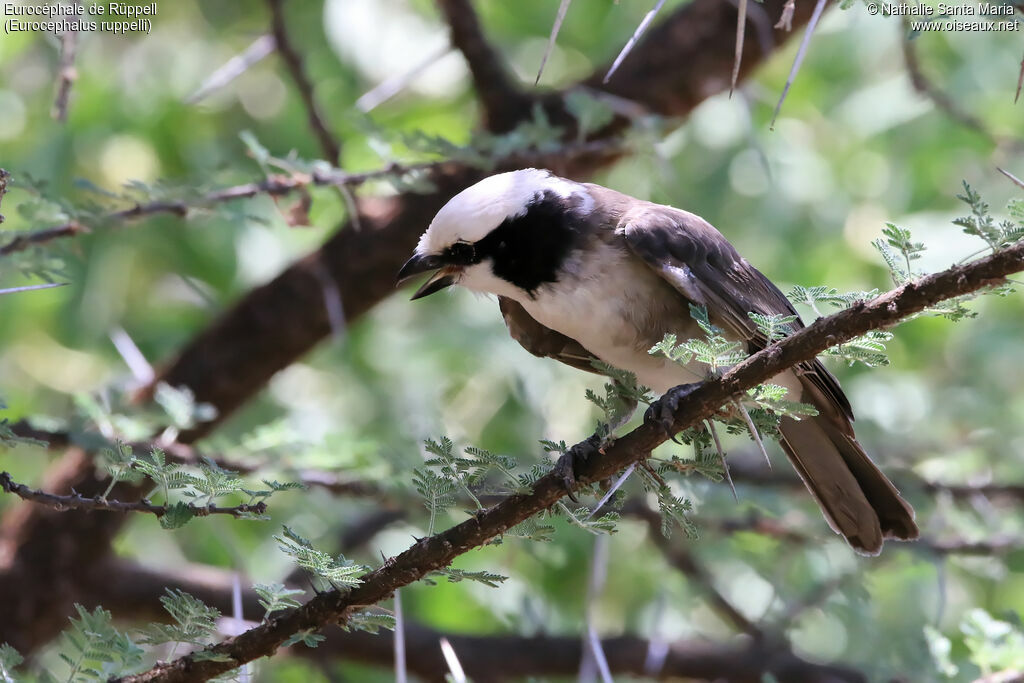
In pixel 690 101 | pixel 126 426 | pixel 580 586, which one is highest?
pixel 690 101

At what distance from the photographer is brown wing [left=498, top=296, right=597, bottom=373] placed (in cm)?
279

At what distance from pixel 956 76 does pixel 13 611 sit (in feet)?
13.7

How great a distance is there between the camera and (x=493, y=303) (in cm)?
509

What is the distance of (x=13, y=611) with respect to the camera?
134 inches

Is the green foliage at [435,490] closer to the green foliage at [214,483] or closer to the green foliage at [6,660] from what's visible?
the green foliage at [214,483]

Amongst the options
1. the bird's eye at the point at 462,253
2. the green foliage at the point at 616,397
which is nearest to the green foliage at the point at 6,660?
the green foliage at the point at 616,397

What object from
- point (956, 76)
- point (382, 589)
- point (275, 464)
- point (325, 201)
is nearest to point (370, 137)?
point (325, 201)

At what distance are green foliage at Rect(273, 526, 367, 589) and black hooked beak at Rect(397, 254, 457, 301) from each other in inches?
43.5

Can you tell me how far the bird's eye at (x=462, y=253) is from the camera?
104 inches

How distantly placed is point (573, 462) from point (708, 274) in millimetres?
727

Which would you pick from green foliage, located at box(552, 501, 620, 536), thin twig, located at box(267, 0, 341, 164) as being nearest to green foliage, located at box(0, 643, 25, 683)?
green foliage, located at box(552, 501, 620, 536)

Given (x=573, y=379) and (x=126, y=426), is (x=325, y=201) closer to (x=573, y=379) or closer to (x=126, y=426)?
(x=126, y=426)

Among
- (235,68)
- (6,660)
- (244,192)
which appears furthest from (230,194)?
(6,660)

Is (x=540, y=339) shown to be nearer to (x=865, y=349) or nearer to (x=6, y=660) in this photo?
(x=865, y=349)
